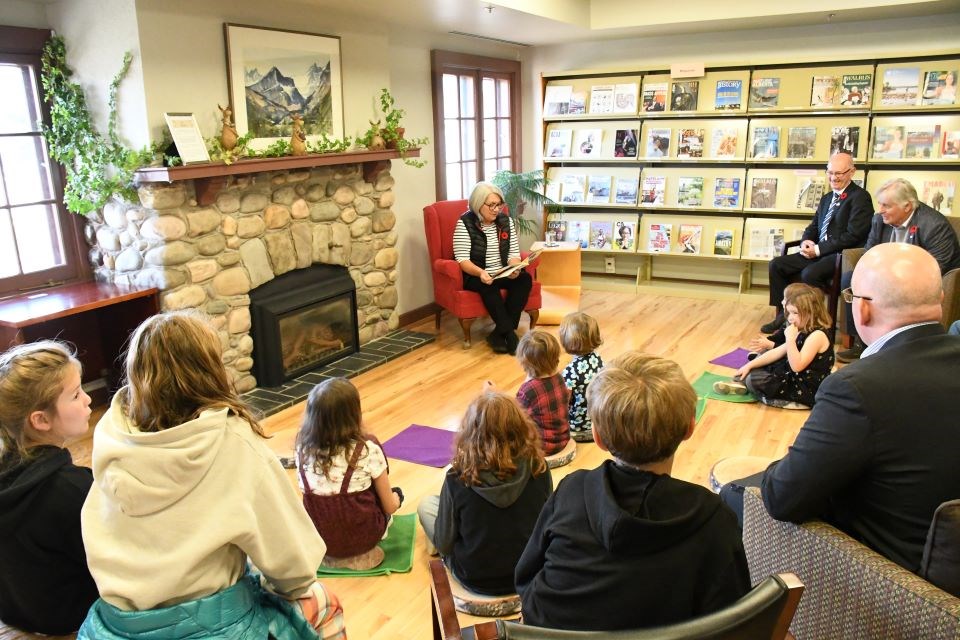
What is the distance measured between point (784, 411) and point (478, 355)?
2.00m

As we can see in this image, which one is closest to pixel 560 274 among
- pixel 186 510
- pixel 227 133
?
pixel 227 133

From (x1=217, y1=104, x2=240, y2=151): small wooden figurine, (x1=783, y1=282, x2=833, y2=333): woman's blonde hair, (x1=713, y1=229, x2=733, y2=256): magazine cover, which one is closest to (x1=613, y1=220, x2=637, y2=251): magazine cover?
(x1=713, y1=229, x2=733, y2=256): magazine cover

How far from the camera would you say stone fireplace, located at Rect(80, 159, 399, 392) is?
148 inches

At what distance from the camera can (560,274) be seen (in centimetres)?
621

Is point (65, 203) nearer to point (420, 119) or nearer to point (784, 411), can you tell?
point (420, 119)

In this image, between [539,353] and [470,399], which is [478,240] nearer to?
[470,399]

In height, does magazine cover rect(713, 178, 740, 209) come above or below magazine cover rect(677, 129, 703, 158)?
below

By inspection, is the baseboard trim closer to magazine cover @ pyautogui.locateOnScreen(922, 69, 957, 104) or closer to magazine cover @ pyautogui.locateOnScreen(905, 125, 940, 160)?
magazine cover @ pyautogui.locateOnScreen(905, 125, 940, 160)

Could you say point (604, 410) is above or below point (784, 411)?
above

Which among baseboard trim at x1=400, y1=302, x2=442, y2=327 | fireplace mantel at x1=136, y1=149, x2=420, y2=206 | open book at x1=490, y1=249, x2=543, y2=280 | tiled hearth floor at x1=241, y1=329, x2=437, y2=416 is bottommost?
tiled hearth floor at x1=241, y1=329, x2=437, y2=416

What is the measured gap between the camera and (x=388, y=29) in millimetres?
5230

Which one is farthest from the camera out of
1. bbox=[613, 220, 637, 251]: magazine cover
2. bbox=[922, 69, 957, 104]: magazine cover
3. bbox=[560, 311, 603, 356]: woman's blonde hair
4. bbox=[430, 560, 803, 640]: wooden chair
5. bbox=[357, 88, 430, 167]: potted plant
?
bbox=[613, 220, 637, 251]: magazine cover

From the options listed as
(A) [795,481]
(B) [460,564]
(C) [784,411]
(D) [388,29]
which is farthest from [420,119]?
(A) [795,481]

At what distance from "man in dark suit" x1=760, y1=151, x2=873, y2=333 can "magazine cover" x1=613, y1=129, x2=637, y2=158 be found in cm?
183
